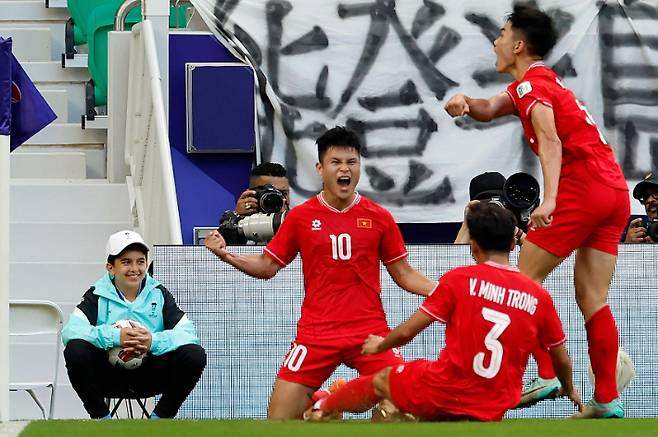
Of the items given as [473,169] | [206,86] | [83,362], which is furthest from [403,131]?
[83,362]

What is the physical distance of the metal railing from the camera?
35.5 ft

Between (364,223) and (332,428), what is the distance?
1.46m

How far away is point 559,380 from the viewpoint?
772 centimetres

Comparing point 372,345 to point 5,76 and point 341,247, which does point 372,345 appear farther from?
point 5,76

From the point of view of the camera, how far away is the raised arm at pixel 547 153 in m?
7.62

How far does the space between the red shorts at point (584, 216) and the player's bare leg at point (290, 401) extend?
1364 mm

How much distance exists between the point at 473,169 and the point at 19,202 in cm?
343

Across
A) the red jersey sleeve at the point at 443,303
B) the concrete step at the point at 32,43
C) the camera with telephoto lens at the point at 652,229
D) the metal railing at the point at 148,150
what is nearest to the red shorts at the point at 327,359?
the red jersey sleeve at the point at 443,303

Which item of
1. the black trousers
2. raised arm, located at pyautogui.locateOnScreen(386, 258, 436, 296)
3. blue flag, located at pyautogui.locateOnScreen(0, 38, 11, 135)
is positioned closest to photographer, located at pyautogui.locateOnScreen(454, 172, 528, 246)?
raised arm, located at pyautogui.locateOnScreen(386, 258, 436, 296)

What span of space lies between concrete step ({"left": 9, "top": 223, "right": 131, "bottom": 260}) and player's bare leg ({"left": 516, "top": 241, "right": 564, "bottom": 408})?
4886 millimetres

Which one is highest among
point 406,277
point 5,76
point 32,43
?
point 32,43

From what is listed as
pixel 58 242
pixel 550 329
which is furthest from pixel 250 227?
pixel 550 329

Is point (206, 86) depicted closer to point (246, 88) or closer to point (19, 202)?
point (246, 88)

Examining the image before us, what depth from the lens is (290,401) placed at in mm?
8188
